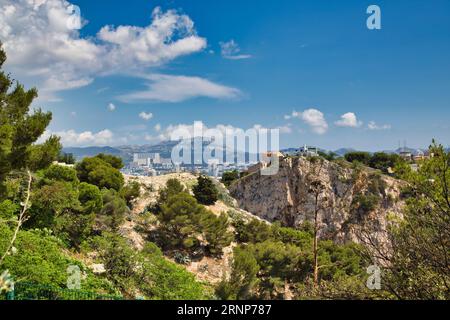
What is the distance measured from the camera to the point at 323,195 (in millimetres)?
39625

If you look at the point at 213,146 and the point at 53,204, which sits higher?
the point at 213,146

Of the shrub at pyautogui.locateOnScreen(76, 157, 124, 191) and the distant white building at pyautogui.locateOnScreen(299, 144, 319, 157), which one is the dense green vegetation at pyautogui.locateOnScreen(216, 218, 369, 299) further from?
the distant white building at pyautogui.locateOnScreen(299, 144, 319, 157)

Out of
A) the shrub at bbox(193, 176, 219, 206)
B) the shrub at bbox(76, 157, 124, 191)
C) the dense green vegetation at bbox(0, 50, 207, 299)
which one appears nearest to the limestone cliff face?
the shrub at bbox(193, 176, 219, 206)

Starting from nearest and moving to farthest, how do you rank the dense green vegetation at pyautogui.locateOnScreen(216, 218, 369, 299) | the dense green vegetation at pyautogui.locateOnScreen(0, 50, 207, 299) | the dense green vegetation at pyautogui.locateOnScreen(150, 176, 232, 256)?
the dense green vegetation at pyautogui.locateOnScreen(0, 50, 207, 299) < the dense green vegetation at pyautogui.locateOnScreen(216, 218, 369, 299) < the dense green vegetation at pyautogui.locateOnScreen(150, 176, 232, 256)

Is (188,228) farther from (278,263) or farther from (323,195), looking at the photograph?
(323,195)

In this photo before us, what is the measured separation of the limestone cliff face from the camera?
38.0 m

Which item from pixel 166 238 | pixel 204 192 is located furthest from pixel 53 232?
pixel 204 192

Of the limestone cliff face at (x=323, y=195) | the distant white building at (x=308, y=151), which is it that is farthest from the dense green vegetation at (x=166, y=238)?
the distant white building at (x=308, y=151)

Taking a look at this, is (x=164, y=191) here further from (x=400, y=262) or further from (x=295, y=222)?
(x=295, y=222)

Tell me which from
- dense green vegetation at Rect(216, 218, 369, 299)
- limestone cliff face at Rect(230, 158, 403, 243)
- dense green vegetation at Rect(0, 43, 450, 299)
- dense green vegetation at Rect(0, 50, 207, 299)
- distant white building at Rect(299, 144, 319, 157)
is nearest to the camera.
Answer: dense green vegetation at Rect(0, 43, 450, 299)

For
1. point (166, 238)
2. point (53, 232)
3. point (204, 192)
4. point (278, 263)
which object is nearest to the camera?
point (53, 232)

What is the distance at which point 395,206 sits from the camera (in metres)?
37.4
